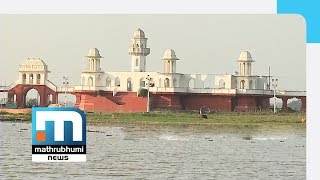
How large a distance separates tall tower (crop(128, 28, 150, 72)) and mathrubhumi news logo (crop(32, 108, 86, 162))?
0.54 metres

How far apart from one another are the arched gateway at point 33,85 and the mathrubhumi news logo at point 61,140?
17 cm

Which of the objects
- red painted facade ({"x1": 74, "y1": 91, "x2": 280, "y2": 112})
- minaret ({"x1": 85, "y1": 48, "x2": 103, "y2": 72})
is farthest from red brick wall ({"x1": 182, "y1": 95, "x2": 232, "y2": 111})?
minaret ({"x1": 85, "y1": 48, "x2": 103, "y2": 72})

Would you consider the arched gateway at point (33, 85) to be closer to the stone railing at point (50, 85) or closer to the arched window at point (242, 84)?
the stone railing at point (50, 85)

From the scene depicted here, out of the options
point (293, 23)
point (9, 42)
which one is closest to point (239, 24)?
point (293, 23)

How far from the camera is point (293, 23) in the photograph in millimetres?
9438

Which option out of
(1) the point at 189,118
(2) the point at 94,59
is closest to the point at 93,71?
(2) the point at 94,59

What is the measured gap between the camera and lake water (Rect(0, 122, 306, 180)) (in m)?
9.53

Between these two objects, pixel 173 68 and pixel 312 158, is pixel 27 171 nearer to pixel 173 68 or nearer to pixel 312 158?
pixel 173 68

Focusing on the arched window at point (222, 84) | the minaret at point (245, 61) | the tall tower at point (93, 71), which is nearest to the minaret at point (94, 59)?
the tall tower at point (93, 71)

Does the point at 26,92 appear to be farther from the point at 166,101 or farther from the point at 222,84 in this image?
the point at 222,84

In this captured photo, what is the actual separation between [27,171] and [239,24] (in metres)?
1.79

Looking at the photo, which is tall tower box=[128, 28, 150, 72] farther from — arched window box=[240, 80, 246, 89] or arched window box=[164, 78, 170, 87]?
arched window box=[240, 80, 246, 89]

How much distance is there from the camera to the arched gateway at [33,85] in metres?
9.70

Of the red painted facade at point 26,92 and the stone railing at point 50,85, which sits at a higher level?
the stone railing at point 50,85
